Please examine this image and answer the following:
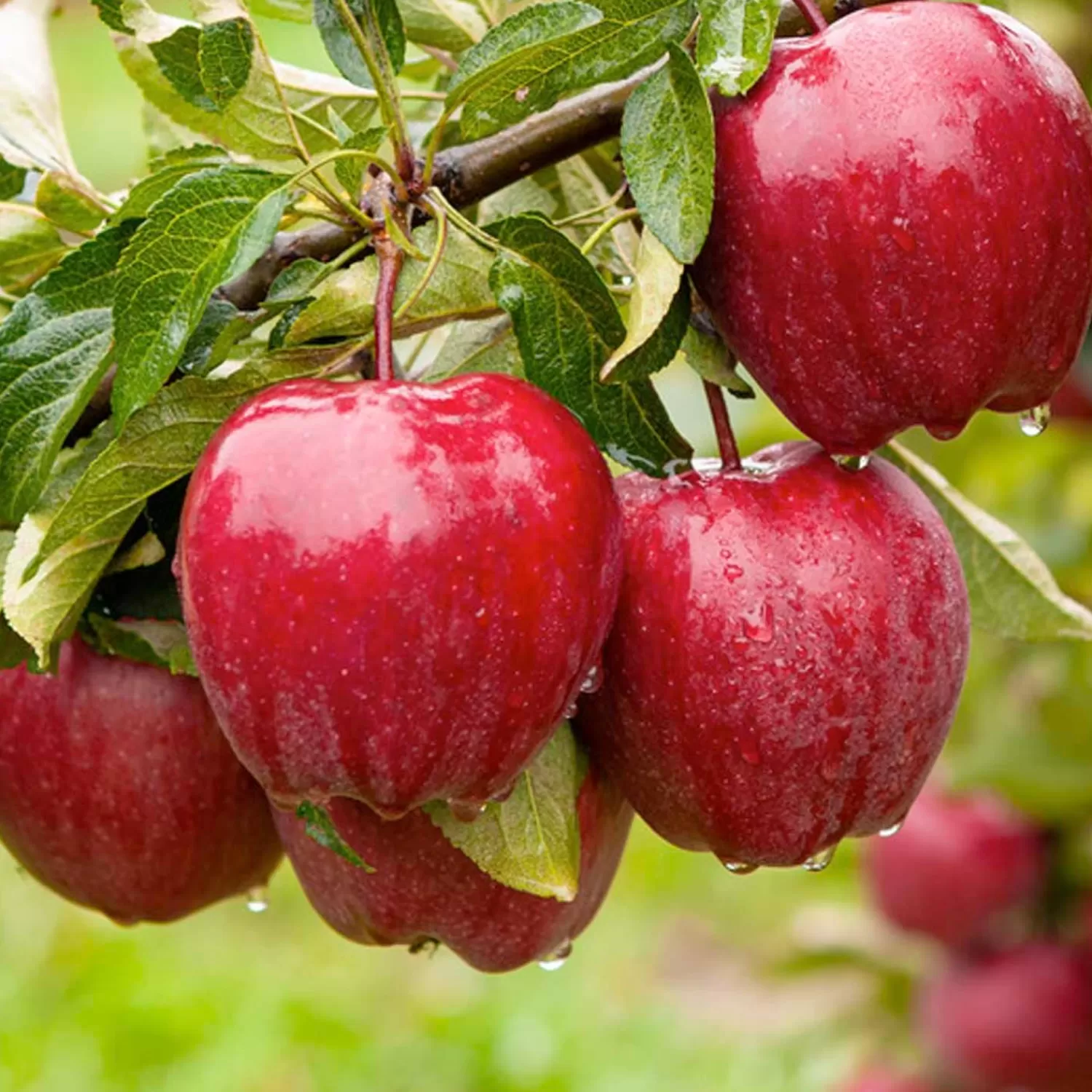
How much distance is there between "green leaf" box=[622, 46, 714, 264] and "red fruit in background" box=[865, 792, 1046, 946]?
4.86 feet

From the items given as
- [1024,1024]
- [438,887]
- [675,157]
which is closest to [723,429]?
[675,157]

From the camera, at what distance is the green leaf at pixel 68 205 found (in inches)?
36.7

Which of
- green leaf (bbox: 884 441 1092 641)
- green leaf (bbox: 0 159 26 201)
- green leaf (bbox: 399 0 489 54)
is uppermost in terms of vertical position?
green leaf (bbox: 0 159 26 201)

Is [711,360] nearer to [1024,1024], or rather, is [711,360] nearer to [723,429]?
[723,429]

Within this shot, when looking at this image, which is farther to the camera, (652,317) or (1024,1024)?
(1024,1024)

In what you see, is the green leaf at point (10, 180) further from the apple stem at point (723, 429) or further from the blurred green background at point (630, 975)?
the blurred green background at point (630, 975)

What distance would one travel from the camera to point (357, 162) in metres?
0.80

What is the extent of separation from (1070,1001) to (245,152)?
1586mm

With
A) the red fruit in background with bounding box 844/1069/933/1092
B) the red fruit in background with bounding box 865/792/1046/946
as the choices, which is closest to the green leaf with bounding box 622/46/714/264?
the red fruit in background with bounding box 865/792/1046/946

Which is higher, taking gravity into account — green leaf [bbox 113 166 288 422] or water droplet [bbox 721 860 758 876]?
green leaf [bbox 113 166 288 422]

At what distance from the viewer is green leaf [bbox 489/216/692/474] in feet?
2.58

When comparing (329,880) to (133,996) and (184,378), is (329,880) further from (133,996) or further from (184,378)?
(133,996)

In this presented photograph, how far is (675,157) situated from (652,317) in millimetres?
71

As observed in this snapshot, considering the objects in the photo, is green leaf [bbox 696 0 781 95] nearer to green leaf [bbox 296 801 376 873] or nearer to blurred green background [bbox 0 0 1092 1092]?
green leaf [bbox 296 801 376 873]
